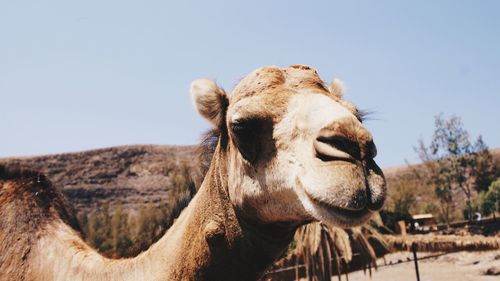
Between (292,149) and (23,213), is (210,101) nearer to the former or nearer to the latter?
(292,149)

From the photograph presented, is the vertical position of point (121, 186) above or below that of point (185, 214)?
above

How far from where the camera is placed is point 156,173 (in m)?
68.7

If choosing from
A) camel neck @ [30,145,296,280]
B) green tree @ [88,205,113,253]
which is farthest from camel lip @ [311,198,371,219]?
green tree @ [88,205,113,253]

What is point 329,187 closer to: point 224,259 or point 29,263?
point 224,259

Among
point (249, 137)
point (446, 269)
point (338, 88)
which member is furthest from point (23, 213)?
point (446, 269)

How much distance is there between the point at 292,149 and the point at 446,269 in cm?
2359

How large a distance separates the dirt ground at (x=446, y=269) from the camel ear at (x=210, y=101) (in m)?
17.9

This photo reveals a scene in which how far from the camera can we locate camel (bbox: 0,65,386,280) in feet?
6.94

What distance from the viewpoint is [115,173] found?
68.4 metres

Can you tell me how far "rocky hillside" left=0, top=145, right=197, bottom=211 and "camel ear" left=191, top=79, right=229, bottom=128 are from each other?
184 feet

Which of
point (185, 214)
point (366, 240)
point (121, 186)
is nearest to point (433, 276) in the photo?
point (366, 240)

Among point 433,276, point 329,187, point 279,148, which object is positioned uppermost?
point 279,148

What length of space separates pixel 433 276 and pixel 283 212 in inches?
842

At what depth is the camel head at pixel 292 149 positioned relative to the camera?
209cm
